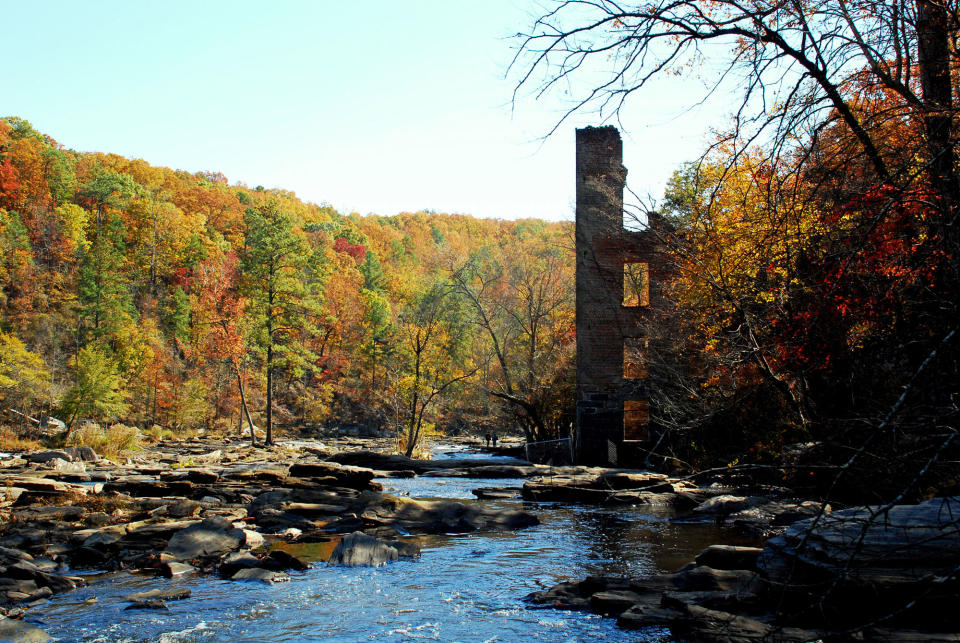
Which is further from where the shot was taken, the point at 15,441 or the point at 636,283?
the point at 15,441

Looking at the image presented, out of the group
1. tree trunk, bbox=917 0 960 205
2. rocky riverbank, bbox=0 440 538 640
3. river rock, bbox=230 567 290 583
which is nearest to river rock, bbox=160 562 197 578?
rocky riverbank, bbox=0 440 538 640

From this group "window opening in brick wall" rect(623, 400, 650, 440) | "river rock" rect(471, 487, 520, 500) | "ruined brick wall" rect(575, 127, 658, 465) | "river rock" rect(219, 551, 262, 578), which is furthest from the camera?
"window opening in brick wall" rect(623, 400, 650, 440)

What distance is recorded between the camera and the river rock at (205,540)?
10.2 m

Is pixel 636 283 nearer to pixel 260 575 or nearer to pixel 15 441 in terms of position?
pixel 260 575

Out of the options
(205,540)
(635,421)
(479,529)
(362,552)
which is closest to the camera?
(362,552)

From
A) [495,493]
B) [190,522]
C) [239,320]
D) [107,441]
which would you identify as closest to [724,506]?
[495,493]

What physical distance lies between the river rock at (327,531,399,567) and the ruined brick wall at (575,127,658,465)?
14138mm

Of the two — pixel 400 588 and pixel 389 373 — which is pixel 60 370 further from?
pixel 400 588

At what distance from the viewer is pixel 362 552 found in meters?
10.1

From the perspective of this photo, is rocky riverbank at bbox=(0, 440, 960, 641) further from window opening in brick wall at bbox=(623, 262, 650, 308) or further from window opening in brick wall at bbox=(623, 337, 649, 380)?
window opening in brick wall at bbox=(623, 262, 650, 308)

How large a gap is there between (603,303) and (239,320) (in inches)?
841

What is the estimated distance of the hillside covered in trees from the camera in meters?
31.9

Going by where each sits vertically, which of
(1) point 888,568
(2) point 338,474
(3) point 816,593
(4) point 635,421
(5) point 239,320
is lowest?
(2) point 338,474

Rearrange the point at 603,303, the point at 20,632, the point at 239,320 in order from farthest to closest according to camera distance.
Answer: the point at 239,320 < the point at 603,303 < the point at 20,632
